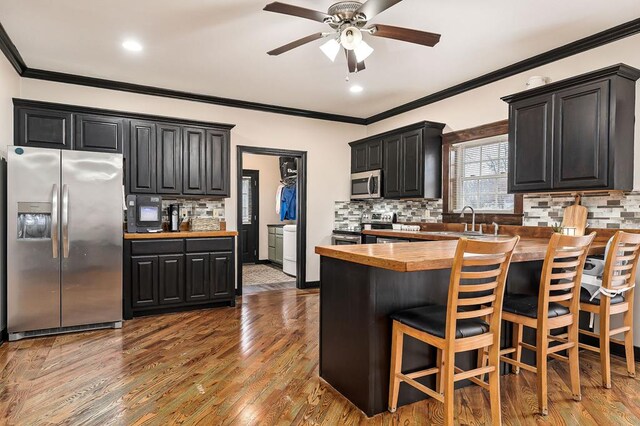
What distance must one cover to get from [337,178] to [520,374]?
4.08 meters

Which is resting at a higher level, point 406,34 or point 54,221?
point 406,34

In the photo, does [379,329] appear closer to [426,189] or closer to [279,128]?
[426,189]

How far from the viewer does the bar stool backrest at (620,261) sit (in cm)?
252

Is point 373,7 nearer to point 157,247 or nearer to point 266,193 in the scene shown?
point 157,247

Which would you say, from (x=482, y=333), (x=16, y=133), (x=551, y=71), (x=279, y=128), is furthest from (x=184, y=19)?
(x=551, y=71)

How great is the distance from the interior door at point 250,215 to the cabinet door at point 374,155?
127 inches

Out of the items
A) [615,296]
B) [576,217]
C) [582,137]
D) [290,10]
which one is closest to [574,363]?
[615,296]

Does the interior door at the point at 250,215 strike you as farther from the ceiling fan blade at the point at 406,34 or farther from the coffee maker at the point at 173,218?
the ceiling fan blade at the point at 406,34

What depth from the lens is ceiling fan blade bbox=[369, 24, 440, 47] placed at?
8.90ft

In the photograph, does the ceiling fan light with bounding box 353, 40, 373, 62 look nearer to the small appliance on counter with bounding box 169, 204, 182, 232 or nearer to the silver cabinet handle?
the silver cabinet handle

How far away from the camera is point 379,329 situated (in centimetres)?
220

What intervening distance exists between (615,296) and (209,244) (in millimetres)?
3830

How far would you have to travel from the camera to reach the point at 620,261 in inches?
104

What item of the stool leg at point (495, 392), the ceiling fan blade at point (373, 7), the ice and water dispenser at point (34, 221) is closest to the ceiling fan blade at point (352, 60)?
the ceiling fan blade at point (373, 7)
